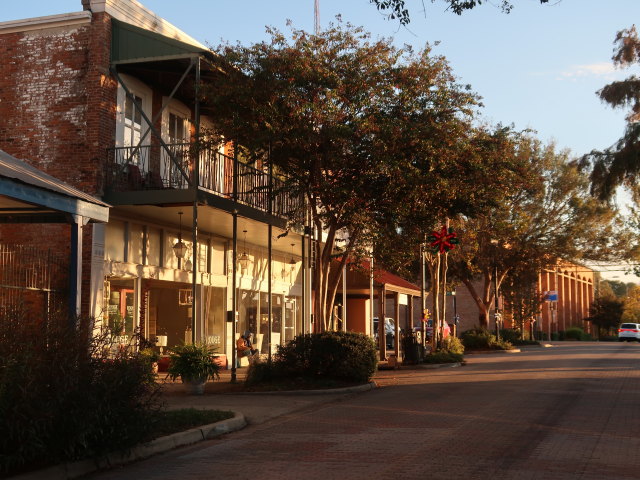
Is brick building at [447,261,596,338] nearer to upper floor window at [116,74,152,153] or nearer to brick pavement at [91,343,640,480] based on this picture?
upper floor window at [116,74,152,153]

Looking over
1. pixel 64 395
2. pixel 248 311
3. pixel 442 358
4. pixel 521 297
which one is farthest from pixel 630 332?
pixel 64 395

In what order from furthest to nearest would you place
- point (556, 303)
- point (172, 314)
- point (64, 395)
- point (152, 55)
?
point (556, 303)
point (172, 314)
point (152, 55)
point (64, 395)

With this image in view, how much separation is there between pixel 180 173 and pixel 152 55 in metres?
2.80

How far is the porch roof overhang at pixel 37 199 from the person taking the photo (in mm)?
10961

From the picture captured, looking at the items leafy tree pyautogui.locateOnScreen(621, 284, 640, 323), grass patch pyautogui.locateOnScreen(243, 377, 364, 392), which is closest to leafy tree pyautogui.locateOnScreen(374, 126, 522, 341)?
grass patch pyautogui.locateOnScreen(243, 377, 364, 392)

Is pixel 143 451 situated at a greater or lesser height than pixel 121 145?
lesser

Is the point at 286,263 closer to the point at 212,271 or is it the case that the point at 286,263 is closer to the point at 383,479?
the point at 212,271

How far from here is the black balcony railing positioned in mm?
17906

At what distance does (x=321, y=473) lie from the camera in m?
8.00

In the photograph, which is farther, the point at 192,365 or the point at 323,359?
the point at 323,359

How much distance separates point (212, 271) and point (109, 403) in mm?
14328

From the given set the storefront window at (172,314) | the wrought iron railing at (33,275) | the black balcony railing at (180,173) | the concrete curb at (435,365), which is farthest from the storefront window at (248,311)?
the wrought iron railing at (33,275)

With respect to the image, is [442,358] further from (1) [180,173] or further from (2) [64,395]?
(2) [64,395]

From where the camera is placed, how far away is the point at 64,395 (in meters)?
7.83
